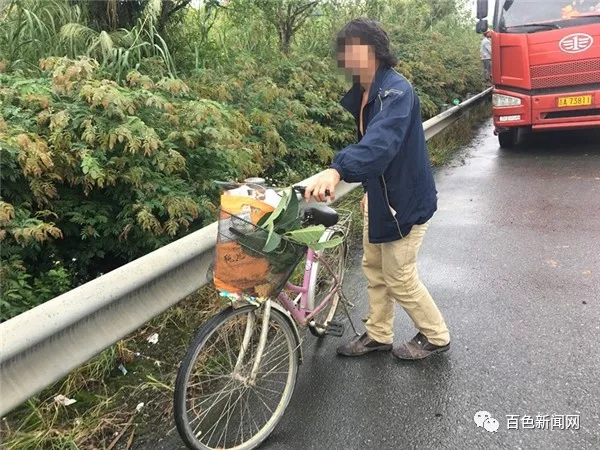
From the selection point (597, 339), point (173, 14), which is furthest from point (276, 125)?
point (597, 339)

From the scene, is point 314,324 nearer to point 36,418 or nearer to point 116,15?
point 36,418

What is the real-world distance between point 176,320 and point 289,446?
1.25m

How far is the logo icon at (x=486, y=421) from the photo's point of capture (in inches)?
97.1

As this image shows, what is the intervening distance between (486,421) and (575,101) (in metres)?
6.91

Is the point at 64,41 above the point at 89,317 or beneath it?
above

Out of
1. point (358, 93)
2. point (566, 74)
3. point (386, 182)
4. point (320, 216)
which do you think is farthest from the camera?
point (566, 74)

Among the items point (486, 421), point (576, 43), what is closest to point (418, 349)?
point (486, 421)

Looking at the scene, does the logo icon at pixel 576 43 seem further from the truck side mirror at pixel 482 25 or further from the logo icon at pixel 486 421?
the logo icon at pixel 486 421

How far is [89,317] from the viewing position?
2.19m

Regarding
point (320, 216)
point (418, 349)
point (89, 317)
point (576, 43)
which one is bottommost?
point (418, 349)

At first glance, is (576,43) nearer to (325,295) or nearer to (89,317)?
(325,295)

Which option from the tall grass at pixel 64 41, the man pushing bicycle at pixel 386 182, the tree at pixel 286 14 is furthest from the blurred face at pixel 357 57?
the tree at pixel 286 14

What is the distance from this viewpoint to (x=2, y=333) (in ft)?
5.99

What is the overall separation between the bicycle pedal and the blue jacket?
0.68 meters
